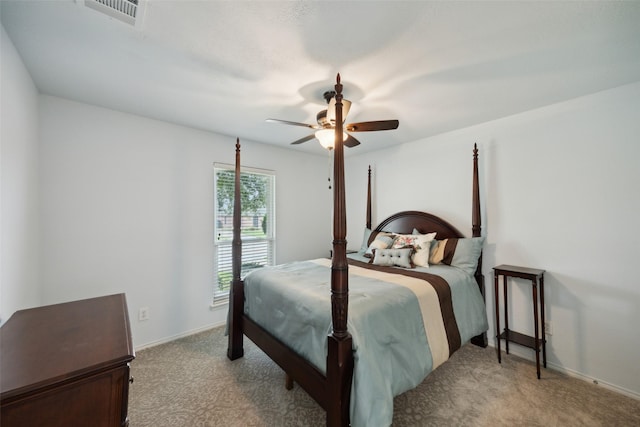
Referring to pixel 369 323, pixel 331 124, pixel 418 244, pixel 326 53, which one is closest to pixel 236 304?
pixel 369 323

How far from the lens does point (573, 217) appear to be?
7.43ft

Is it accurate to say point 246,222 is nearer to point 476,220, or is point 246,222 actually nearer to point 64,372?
point 64,372

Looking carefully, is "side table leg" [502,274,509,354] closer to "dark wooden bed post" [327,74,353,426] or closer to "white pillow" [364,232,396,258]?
"white pillow" [364,232,396,258]

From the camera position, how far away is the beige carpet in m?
1.75

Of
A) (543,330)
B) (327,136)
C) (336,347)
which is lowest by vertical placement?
(543,330)

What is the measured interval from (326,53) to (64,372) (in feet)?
6.38

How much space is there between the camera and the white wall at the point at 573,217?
2.03 meters

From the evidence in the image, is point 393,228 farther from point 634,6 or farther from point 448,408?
point 634,6

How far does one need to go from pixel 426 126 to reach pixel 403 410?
2.78 metres

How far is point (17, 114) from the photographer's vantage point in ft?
5.48

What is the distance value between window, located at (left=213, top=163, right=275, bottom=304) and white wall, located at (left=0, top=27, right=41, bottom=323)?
153cm

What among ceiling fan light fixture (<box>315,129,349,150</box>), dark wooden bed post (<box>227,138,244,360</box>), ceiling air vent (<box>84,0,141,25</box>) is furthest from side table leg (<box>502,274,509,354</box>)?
ceiling air vent (<box>84,0,141,25</box>)

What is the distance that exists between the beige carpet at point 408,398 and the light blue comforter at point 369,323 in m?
0.35

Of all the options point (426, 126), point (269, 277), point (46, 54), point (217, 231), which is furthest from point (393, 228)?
point (46, 54)
